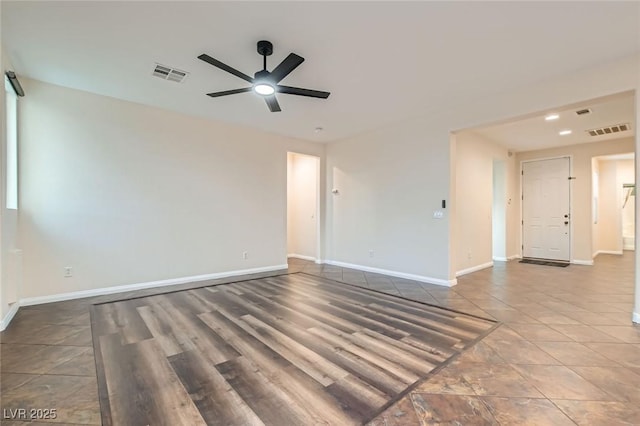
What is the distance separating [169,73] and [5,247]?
2.52 m

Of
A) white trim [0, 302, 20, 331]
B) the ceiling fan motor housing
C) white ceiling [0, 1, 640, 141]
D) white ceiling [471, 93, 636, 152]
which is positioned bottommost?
white trim [0, 302, 20, 331]

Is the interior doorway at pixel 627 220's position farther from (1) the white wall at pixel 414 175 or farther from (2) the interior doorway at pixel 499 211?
(2) the interior doorway at pixel 499 211

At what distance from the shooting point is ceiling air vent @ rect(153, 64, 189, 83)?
3.27 meters

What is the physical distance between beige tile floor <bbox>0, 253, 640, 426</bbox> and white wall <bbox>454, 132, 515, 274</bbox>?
1.70 meters

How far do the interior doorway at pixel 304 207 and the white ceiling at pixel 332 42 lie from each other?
3386 millimetres

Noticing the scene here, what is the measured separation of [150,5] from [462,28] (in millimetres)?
2613

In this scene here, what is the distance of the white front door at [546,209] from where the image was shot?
686cm

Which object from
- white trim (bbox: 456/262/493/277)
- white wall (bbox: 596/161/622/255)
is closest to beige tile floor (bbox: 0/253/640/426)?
white trim (bbox: 456/262/493/277)

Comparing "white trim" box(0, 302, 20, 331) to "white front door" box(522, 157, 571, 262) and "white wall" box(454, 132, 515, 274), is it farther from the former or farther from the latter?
"white front door" box(522, 157, 571, 262)

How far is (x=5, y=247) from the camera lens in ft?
9.69

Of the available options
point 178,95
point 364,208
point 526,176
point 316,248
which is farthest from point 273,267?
point 526,176

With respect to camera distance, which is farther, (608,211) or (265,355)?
(608,211)

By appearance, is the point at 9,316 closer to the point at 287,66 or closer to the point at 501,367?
the point at 287,66

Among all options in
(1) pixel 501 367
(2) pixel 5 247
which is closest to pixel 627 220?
(1) pixel 501 367
